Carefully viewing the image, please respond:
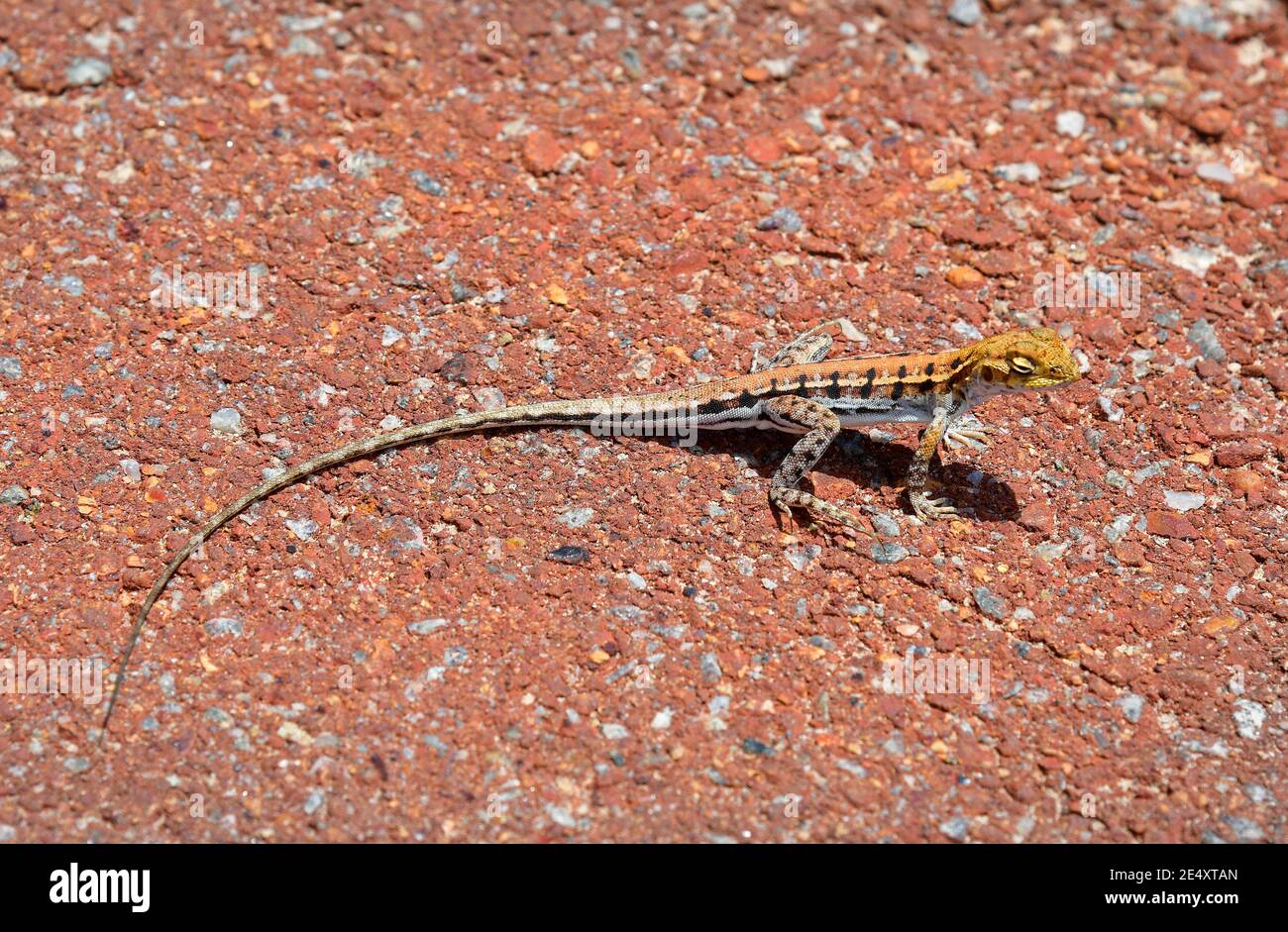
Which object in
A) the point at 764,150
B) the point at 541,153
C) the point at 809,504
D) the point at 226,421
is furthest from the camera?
the point at 764,150

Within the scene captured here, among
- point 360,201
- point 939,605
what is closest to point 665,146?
point 360,201

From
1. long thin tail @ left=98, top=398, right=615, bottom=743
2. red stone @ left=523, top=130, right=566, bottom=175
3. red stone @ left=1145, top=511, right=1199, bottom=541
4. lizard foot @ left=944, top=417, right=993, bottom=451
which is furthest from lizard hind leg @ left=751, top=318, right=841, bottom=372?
red stone @ left=523, top=130, right=566, bottom=175

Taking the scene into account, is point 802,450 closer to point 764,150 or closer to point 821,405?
point 821,405

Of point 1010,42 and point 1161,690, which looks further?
point 1010,42

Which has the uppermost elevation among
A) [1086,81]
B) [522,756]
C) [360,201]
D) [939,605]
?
[1086,81]

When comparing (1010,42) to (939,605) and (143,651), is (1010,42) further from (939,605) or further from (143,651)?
(143,651)

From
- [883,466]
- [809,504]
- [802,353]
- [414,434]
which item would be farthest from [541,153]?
[809,504]

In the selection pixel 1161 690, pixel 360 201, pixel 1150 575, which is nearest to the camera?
pixel 1161 690

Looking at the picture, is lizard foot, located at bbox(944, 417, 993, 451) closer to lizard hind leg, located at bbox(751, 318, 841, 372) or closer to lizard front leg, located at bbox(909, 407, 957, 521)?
lizard front leg, located at bbox(909, 407, 957, 521)
